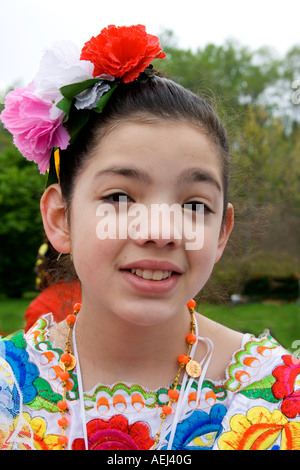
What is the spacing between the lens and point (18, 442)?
1.54 metres

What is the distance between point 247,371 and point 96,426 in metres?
0.53

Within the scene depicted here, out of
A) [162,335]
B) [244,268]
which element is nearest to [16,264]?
[244,268]

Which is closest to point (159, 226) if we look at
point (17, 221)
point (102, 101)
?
point (102, 101)

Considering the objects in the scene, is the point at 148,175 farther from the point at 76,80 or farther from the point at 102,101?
the point at 76,80

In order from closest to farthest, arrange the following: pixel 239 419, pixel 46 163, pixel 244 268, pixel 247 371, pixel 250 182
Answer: pixel 239 419 < pixel 247 371 < pixel 46 163 < pixel 250 182 < pixel 244 268

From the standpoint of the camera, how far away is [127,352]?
1.70 metres

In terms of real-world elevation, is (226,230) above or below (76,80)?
below

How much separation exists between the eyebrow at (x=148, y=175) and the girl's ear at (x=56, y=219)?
0.31m

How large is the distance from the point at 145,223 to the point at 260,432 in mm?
743

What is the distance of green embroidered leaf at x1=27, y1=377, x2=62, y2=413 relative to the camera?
163 cm

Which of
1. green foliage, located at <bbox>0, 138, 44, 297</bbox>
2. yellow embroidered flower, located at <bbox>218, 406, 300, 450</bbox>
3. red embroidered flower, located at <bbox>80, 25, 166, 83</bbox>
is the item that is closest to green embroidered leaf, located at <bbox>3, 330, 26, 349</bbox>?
yellow embroidered flower, located at <bbox>218, 406, 300, 450</bbox>

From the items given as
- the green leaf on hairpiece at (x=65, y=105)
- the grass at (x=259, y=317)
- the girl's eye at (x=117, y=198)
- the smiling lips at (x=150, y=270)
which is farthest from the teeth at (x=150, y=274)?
the grass at (x=259, y=317)

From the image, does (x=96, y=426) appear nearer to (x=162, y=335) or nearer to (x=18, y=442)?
(x=18, y=442)

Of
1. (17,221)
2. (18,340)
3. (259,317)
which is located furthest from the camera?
(17,221)
